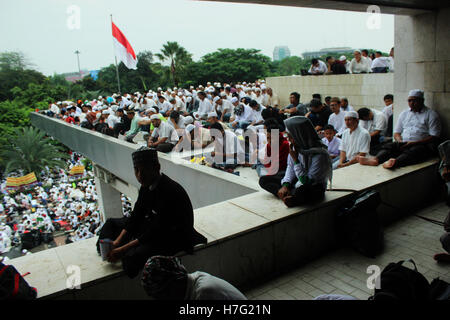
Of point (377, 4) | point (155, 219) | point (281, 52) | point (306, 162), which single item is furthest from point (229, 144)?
point (281, 52)

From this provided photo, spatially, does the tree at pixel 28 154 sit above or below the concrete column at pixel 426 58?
below

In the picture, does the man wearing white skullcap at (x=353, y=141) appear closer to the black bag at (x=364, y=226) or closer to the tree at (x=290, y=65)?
the black bag at (x=364, y=226)

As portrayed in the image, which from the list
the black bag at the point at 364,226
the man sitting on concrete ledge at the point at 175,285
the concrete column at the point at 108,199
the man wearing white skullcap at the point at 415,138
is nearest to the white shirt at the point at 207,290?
the man sitting on concrete ledge at the point at 175,285

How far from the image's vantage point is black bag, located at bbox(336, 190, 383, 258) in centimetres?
396

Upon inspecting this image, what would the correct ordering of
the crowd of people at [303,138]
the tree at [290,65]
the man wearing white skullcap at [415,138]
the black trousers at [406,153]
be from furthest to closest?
the tree at [290,65], the man wearing white skullcap at [415,138], the black trousers at [406,153], the crowd of people at [303,138]

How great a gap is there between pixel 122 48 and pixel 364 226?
1668 cm

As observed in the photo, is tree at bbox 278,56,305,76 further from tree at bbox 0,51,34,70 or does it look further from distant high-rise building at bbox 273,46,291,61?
tree at bbox 0,51,34,70

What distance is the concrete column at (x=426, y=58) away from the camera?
5633 millimetres

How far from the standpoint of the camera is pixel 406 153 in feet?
17.6

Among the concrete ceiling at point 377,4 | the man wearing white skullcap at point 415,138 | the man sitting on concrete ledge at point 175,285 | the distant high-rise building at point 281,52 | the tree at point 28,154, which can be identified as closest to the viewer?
the man sitting on concrete ledge at point 175,285

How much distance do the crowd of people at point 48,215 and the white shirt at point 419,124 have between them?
1073 cm

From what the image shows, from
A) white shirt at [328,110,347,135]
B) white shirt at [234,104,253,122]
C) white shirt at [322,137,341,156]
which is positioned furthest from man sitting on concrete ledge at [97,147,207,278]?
white shirt at [234,104,253,122]

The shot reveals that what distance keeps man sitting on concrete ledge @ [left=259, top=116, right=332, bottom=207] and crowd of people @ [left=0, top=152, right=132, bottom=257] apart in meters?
10.8
